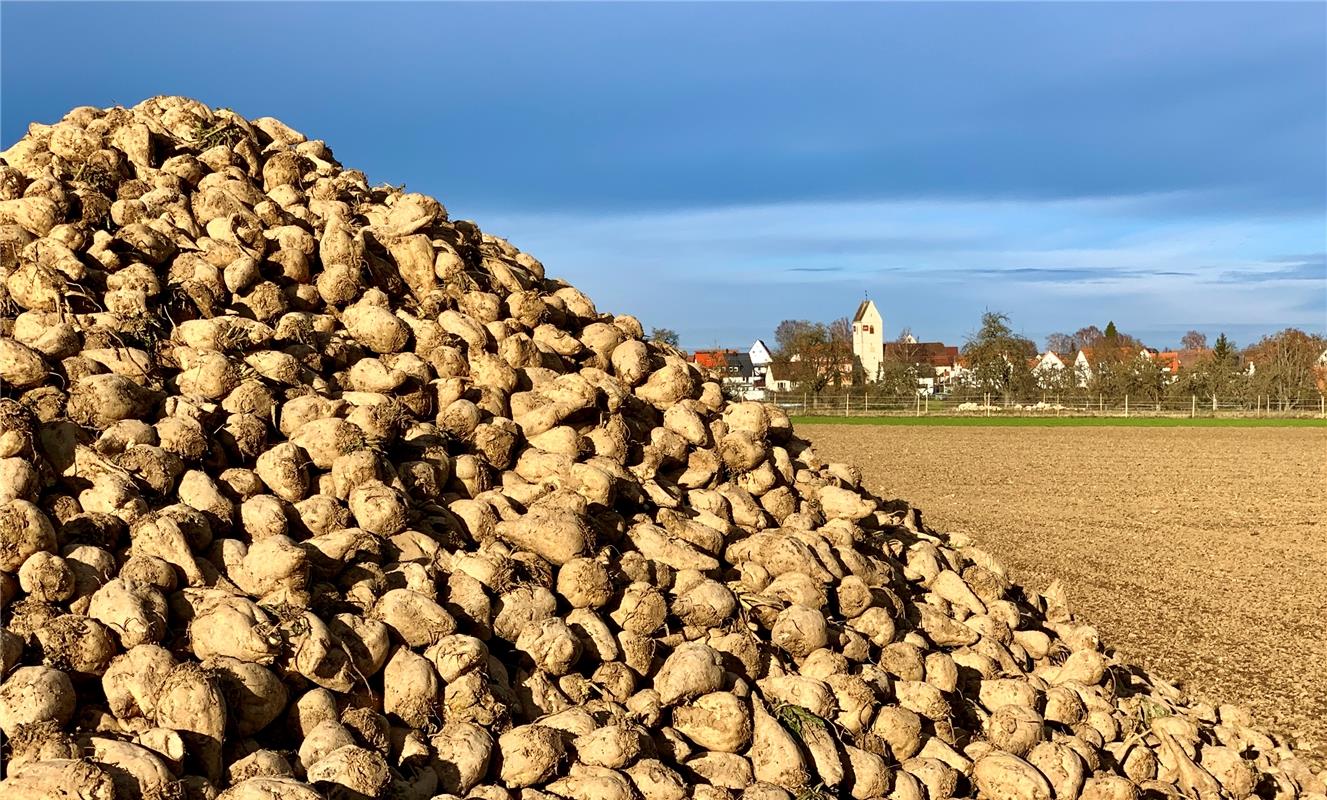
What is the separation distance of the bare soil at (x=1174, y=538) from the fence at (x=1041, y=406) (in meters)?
17.9

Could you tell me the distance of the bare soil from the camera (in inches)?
328

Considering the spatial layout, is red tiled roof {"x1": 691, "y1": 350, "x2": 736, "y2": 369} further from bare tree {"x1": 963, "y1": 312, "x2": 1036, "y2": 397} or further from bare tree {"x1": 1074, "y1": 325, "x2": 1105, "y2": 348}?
bare tree {"x1": 1074, "y1": 325, "x2": 1105, "y2": 348}

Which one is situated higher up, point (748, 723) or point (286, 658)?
point (286, 658)

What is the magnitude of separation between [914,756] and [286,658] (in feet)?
8.00

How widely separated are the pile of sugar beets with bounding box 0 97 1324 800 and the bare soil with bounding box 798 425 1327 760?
214cm

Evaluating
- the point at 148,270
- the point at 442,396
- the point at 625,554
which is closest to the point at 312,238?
the point at 148,270

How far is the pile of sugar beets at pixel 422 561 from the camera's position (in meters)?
3.46

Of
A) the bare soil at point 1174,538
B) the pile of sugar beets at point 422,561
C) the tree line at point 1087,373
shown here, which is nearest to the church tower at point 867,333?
the tree line at point 1087,373

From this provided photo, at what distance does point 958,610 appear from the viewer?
559 centimetres

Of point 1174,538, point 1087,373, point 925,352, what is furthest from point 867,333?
point 1174,538

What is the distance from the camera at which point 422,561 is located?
13.9 ft

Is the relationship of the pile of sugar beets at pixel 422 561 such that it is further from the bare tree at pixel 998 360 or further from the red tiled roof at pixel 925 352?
the red tiled roof at pixel 925 352

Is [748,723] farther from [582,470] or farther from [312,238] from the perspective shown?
[312,238]

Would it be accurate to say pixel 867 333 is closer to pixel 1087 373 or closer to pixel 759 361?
pixel 759 361
